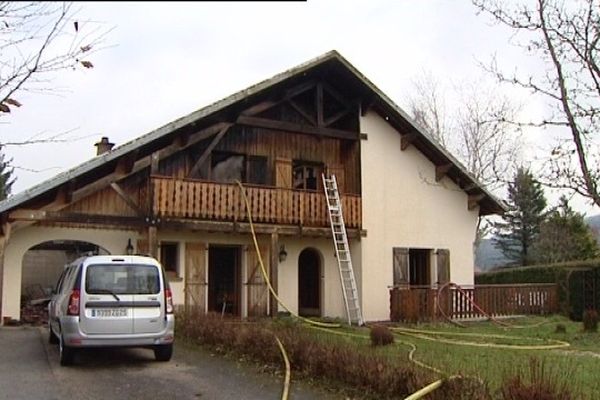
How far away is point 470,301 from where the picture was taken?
2027 centimetres

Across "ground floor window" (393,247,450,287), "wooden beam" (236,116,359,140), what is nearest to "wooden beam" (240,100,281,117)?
"wooden beam" (236,116,359,140)

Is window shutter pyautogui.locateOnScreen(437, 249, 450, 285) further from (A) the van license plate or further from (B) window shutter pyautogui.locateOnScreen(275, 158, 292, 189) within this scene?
(A) the van license plate

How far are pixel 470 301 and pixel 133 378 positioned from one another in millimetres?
13214

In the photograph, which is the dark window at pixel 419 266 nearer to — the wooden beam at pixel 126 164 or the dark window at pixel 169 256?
the dark window at pixel 169 256

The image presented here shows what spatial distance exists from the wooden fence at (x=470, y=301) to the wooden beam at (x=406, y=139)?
4.94 metres

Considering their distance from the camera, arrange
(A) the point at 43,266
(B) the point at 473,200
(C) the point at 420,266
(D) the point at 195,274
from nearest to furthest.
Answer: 1. (D) the point at 195,274
2. (C) the point at 420,266
3. (B) the point at 473,200
4. (A) the point at 43,266

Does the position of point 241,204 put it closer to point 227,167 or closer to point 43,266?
point 227,167

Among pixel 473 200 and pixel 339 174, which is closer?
pixel 339 174

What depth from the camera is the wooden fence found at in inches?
759

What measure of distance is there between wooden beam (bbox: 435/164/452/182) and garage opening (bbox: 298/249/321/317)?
5.12 metres

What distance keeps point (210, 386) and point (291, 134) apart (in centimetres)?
1300

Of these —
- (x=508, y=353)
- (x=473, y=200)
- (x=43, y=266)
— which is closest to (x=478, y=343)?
(x=508, y=353)

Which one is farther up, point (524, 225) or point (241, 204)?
point (524, 225)

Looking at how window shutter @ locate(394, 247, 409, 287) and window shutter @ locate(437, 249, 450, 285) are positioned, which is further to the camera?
window shutter @ locate(437, 249, 450, 285)
